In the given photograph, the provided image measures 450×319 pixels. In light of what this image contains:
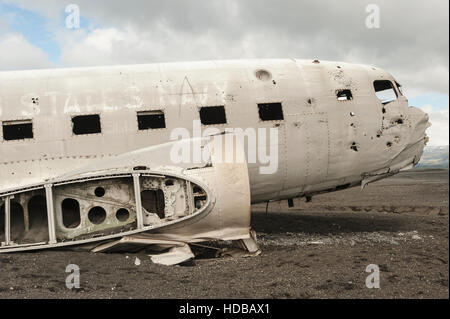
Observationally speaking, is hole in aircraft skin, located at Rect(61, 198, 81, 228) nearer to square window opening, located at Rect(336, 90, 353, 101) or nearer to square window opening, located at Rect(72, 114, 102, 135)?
square window opening, located at Rect(72, 114, 102, 135)

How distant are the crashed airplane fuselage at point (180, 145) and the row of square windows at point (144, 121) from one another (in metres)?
0.03

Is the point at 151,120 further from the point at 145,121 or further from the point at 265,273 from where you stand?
the point at 265,273

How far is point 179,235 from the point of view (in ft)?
27.0

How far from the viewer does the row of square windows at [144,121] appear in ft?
28.1

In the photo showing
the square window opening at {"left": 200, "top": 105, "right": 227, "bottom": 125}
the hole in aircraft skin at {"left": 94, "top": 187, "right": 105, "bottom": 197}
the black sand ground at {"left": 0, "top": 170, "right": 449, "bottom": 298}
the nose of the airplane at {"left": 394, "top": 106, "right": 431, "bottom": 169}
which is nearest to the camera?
the black sand ground at {"left": 0, "top": 170, "right": 449, "bottom": 298}

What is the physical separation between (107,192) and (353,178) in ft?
21.6

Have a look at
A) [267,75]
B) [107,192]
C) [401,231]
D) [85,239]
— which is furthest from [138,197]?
[401,231]

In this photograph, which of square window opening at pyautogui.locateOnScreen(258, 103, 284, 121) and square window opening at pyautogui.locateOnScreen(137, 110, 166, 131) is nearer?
square window opening at pyautogui.locateOnScreen(137, 110, 166, 131)

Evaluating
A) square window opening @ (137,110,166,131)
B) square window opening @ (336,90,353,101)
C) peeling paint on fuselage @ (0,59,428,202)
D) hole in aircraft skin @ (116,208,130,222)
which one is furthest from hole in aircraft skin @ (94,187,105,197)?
square window opening @ (336,90,353,101)

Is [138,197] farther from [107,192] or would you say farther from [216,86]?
[216,86]

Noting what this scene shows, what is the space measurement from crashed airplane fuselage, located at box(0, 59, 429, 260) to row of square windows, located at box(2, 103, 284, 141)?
3cm

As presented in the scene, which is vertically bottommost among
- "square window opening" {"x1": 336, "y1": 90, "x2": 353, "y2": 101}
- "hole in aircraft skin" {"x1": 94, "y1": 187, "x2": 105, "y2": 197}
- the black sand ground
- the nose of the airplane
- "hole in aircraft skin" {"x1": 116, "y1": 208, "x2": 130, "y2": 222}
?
the black sand ground

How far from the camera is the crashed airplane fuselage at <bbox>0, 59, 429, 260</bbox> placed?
8164mm

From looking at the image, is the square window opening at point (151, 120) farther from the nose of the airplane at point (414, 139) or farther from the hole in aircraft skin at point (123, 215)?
the nose of the airplane at point (414, 139)
